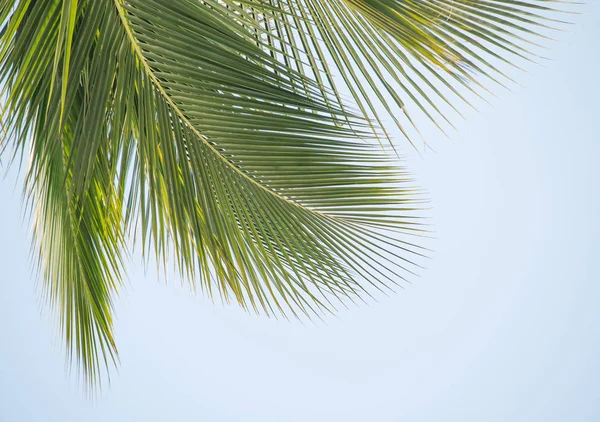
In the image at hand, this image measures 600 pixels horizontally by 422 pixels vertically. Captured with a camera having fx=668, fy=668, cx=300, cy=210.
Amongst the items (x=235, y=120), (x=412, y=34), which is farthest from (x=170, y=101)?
(x=412, y=34)

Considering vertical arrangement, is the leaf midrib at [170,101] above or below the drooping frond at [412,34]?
below

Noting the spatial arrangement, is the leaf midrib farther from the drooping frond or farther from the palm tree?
the drooping frond

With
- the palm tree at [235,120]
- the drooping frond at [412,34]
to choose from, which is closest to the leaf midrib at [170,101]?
the palm tree at [235,120]

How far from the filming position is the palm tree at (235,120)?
3.23 ft

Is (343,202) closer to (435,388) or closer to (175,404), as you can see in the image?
(175,404)

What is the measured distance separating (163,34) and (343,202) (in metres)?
0.40

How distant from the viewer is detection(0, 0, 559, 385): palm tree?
0.98 meters

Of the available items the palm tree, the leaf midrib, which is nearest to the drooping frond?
the palm tree

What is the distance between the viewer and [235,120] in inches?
42.4

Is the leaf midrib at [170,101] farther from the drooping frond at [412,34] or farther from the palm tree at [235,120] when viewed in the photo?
the drooping frond at [412,34]

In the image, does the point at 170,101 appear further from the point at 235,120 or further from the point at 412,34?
the point at 412,34

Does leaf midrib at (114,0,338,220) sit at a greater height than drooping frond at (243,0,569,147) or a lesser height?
lesser

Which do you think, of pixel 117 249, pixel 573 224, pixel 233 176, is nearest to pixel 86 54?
pixel 233 176

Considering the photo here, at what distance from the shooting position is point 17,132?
106cm
